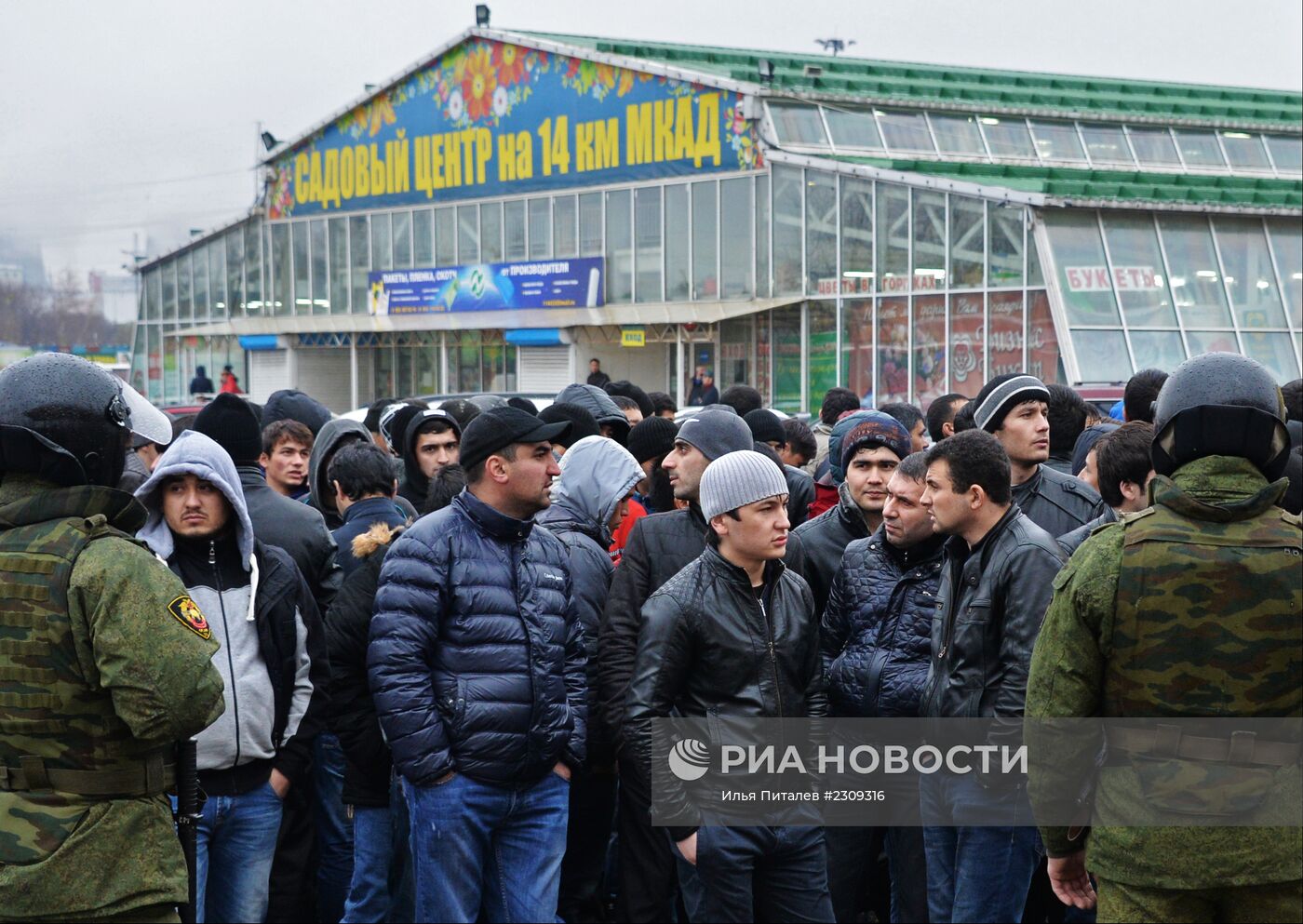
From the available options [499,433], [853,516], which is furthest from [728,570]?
[853,516]

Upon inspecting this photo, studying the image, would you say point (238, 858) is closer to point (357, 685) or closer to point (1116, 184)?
point (357, 685)

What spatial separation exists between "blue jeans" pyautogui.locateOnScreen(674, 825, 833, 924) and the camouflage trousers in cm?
127

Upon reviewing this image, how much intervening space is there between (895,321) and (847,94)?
5.16 metres

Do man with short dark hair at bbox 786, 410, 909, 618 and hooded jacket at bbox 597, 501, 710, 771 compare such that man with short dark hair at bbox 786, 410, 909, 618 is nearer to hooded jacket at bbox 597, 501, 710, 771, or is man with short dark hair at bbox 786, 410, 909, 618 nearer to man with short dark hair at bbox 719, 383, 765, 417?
hooded jacket at bbox 597, 501, 710, 771

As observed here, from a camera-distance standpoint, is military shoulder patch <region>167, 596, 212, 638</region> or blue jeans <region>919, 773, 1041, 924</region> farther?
blue jeans <region>919, 773, 1041, 924</region>

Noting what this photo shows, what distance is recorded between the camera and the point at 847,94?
2767 cm

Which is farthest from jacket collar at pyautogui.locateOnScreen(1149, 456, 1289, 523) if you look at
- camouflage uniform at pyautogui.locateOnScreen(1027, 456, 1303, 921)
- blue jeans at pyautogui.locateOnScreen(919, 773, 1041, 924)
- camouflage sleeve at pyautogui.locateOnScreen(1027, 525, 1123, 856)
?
blue jeans at pyautogui.locateOnScreen(919, 773, 1041, 924)

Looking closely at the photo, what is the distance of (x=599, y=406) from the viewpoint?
28.0ft

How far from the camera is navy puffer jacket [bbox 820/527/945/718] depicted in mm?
5406

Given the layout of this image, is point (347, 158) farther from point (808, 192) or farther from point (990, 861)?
point (990, 861)

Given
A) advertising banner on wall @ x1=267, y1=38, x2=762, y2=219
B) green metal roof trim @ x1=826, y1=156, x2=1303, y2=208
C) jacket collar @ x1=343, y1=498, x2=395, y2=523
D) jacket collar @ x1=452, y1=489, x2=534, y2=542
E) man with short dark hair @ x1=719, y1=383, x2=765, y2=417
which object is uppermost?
advertising banner on wall @ x1=267, y1=38, x2=762, y2=219

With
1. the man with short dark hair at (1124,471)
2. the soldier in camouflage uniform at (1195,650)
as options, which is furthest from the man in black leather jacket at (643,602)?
the soldier in camouflage uniform at (1195,650)

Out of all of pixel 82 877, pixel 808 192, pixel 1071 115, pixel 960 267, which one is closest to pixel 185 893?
pixel 82 877

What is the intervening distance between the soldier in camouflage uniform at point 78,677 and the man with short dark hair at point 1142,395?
5.59m
